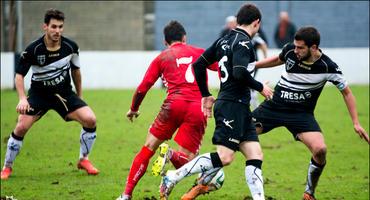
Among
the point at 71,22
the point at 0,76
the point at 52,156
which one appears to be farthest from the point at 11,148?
the point at 71,22

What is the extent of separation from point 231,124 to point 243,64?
0.66 meters

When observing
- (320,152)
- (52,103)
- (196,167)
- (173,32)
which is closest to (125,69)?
(52,103)

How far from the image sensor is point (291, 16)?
29.3 m

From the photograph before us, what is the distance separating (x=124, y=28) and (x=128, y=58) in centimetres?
825

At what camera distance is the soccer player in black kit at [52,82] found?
1087 cm

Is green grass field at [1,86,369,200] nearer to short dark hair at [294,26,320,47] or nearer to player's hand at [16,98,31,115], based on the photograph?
player's hand at [16,98,31,115]

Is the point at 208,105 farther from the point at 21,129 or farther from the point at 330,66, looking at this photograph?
the point at 21,129

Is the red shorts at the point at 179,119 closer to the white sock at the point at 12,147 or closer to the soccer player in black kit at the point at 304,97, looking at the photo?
the soccer player in black kit at the point at 304,97

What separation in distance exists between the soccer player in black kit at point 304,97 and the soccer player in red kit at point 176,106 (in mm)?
784

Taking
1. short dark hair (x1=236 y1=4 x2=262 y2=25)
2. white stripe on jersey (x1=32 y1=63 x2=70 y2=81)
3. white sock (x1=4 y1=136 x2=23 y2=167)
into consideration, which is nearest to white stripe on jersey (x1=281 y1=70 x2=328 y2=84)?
short dark hair (x1=236 y1=4 x2=262 y2=25)

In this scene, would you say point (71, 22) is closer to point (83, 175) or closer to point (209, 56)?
point (83, 175)

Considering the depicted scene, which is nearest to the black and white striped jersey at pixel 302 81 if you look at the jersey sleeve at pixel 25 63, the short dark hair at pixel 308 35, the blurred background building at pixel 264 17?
the short dark hair at pixel 308 35

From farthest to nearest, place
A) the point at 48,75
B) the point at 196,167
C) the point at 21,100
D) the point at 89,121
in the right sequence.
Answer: the point at 89,121 → the point at 48,75 → the point at 21,100 → the point at 196,167

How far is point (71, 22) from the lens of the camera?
3322cm
